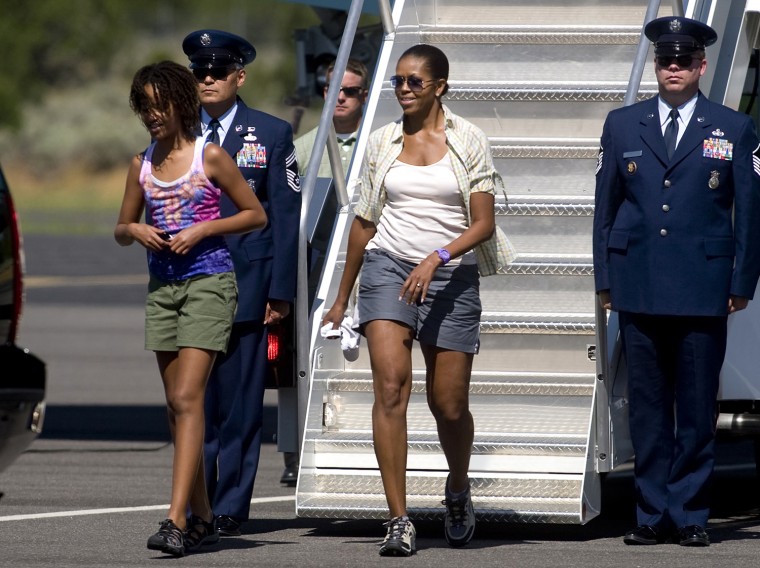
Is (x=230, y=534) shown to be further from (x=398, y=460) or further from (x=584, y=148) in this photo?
(x=584, y=148)

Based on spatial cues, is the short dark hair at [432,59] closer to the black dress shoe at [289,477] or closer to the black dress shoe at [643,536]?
the black dress shoe at [643,536]

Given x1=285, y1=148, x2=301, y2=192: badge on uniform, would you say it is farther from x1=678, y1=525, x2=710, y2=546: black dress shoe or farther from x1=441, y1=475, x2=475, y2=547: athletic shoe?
x1=678, y1=525, x2=710, y2=546: black dress shoe

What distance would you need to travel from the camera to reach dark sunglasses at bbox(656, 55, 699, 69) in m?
7.14

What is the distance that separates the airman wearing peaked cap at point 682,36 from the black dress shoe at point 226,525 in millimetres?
2725

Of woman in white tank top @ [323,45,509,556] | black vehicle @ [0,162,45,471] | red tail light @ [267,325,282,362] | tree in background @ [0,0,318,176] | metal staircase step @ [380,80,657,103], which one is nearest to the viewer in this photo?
black vehicle @ [0,162,45,471]

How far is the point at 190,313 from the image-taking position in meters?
6.73

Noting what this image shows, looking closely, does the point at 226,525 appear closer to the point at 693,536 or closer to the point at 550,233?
the point at 693,536

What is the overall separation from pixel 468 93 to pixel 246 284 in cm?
185

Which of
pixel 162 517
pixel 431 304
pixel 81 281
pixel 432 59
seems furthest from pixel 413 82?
pixel 81 281

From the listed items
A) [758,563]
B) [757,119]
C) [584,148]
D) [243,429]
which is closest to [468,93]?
[584,148]

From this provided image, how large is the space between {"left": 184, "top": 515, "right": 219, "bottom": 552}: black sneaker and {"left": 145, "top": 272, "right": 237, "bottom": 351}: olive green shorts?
0.74 meters

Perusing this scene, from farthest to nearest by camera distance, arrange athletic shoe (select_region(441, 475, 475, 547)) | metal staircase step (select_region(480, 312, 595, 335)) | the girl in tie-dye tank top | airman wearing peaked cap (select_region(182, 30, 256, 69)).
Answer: metal staircase step (select_region(480, 312, 595, 335))
airman wearing peaked cap (select_region(182, 30, 256, 69))
athletic shoe (select_region(441, 475, 475, 547))
the girl in tie-dye tank top

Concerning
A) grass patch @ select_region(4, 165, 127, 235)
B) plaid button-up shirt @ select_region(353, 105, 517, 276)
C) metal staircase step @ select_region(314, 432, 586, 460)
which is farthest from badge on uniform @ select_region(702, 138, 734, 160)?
grass patch @ select_region(4, 165, 127, 235)

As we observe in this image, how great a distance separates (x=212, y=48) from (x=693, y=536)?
2.95 metres
